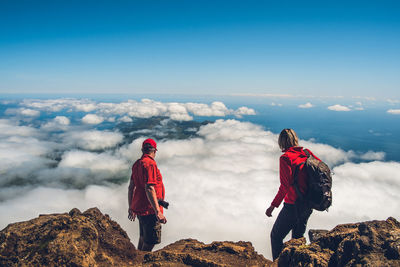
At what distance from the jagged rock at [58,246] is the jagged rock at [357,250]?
4044mm

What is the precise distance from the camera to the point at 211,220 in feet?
463

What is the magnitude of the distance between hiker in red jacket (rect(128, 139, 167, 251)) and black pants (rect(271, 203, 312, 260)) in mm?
3284

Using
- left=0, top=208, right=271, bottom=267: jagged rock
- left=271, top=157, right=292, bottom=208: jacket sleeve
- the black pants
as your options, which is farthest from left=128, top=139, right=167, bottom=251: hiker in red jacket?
left=271, top=157, right=292, bottom=208: jacket sleeve

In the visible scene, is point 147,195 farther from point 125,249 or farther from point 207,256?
point 207,256

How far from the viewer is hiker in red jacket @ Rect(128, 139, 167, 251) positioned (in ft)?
18.3

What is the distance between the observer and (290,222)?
548cm

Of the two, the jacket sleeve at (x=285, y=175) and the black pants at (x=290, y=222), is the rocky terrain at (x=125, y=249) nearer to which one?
the black pants at (x=290, y=222)

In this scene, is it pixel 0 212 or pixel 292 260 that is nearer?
pixel 292 260

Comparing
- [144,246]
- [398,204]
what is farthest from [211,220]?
[144,246]

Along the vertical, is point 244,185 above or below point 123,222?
above

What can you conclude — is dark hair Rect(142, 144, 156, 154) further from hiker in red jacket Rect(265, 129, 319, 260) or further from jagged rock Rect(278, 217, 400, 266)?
jagged rock Rect(278, 217, 400, 266)

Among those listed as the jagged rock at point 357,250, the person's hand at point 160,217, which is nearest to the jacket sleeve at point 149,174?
the person's hand at point 160,217

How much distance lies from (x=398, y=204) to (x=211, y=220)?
4152 inches

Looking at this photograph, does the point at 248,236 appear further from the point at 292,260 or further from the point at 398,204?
the point at 292,260
